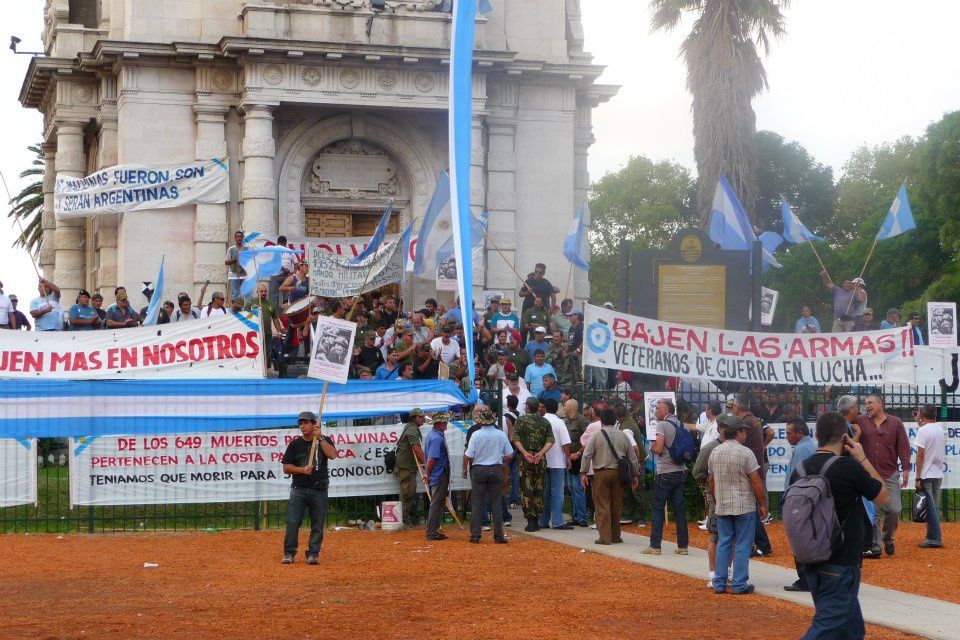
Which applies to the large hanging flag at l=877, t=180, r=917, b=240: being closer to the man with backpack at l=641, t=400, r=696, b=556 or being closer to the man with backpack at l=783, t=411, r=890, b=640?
the man with backpack at l=641, t=400, r=696, b=556

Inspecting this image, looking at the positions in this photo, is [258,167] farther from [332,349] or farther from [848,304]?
[332,349]

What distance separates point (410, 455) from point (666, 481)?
13.4 feet

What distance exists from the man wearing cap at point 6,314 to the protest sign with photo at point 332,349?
7.82 meters

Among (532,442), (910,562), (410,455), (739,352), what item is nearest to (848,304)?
(739,352)

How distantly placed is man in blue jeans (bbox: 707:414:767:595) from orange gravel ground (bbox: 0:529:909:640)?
14.2 inches

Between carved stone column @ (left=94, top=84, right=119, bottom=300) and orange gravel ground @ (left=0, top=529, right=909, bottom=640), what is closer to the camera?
orange gravel ground @ (left=0, top=529, right=909, bottom=640)

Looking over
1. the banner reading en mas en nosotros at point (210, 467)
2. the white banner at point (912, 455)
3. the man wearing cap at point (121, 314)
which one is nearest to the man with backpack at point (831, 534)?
the banner reading en mas en nosotros at point (210, 467)

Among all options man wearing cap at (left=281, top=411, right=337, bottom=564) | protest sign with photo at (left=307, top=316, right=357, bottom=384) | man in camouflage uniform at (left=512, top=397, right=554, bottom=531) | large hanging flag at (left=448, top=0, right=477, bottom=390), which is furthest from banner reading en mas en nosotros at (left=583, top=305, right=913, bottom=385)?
man wearing cap at (left=281, top=411, right=337, bottom=564)

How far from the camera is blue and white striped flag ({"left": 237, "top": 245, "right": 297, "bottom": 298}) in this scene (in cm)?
2508

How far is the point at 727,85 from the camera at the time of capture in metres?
31.8

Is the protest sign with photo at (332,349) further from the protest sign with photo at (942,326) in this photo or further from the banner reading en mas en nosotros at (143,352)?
the protest sign with photo at (942,326)

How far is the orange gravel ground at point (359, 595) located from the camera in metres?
11.4

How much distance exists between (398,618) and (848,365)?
1143 centimetres

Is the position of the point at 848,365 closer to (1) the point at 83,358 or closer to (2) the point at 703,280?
(2) the point at 703,280
